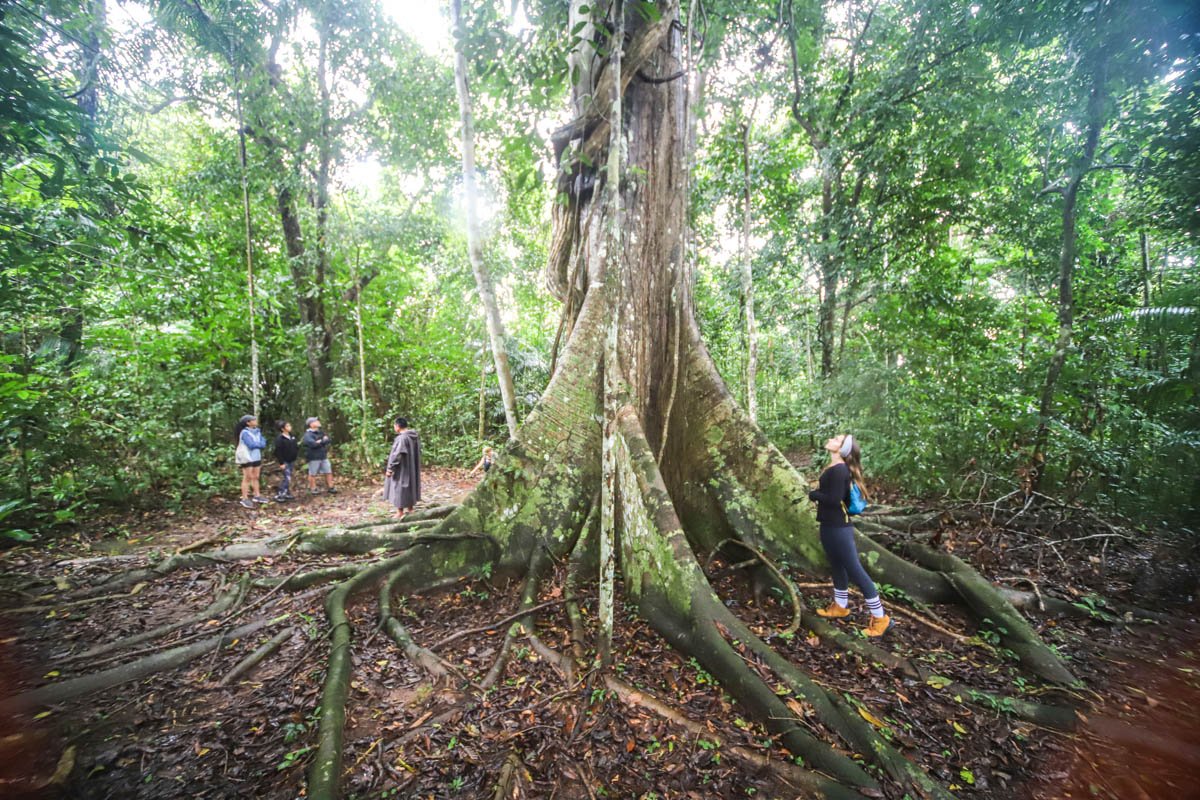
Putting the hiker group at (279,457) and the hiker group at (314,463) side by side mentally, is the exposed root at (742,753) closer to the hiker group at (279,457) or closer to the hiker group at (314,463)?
the hiker group at (314,463)

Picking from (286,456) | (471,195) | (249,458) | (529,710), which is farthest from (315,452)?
(529,710)

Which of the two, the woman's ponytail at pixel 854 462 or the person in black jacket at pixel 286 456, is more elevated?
the woman's ponytail at pixel 854 462

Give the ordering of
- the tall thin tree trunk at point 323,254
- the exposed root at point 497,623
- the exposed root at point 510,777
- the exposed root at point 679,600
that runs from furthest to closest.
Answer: the tall thin tree trunk at point 323,254 → the exposed root at point 497,623 → the exposed root at point 679,600 → the exposed root at point 510,777

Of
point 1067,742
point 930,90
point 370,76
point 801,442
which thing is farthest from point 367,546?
point 801,442

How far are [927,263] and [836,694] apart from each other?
6956 mm

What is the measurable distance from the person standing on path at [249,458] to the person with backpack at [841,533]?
9.12 m

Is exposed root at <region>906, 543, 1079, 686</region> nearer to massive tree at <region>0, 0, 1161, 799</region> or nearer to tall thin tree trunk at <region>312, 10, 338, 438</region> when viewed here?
massive tree at <region>0, 0, 1161, 799</region>

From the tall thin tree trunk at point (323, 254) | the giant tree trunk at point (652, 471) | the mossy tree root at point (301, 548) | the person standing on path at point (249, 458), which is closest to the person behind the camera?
the giant tree trunk at point (652, 471)

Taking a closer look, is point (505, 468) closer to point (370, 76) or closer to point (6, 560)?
point (6, 560)

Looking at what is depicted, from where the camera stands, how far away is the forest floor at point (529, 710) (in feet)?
7.27

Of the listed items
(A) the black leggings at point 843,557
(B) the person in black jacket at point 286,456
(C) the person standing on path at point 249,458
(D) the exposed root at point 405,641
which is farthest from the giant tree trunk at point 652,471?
(B) the person in black jacket at point 286,456

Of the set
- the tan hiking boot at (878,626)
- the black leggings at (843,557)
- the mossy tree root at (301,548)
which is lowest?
the tan hiking boot at (878,626)

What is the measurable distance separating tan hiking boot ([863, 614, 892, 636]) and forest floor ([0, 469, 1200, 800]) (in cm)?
11

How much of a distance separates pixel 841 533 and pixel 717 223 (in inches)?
314
